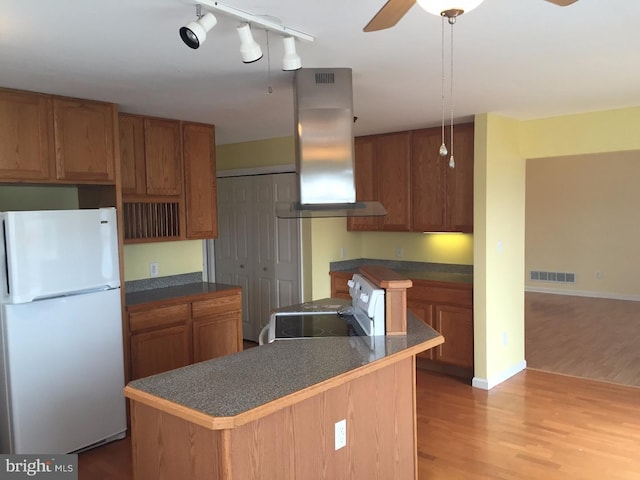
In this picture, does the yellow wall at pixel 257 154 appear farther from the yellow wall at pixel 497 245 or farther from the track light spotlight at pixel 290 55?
the track light spotlight at pixel 290 55

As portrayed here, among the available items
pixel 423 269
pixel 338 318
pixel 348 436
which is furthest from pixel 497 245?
pixel 348 436

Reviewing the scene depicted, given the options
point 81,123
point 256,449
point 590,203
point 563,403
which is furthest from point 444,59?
point 590,203

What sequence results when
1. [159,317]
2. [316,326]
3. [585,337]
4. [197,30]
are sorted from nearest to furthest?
[197,30], [316,326], [159,317], [585,337]

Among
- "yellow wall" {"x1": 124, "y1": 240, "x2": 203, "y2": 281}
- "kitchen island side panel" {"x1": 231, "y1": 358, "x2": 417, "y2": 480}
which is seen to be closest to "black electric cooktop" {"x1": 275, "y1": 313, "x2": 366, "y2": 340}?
"kitchen island side panel" {"x1": 231, "y1": 358, "x2": 417, "y2": 480}

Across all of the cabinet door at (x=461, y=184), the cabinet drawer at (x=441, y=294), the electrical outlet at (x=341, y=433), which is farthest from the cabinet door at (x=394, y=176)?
the electrical outlet at (x=341, y=433)

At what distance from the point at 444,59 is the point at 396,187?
250 cm

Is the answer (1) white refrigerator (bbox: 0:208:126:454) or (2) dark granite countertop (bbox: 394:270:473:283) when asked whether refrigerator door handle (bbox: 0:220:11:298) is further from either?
(2) dark granite countertop (bbox: 394:270:473:283)

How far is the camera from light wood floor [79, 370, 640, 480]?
10.1 feet

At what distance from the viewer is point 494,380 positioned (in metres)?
4.50

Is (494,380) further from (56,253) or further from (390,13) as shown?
(390,13)

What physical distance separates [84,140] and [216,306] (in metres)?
1.63

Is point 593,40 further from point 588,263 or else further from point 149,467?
point 588,263

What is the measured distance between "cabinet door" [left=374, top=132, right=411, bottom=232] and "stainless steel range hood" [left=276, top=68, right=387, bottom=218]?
7.16 ft

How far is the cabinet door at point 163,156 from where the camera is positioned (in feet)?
13.6
